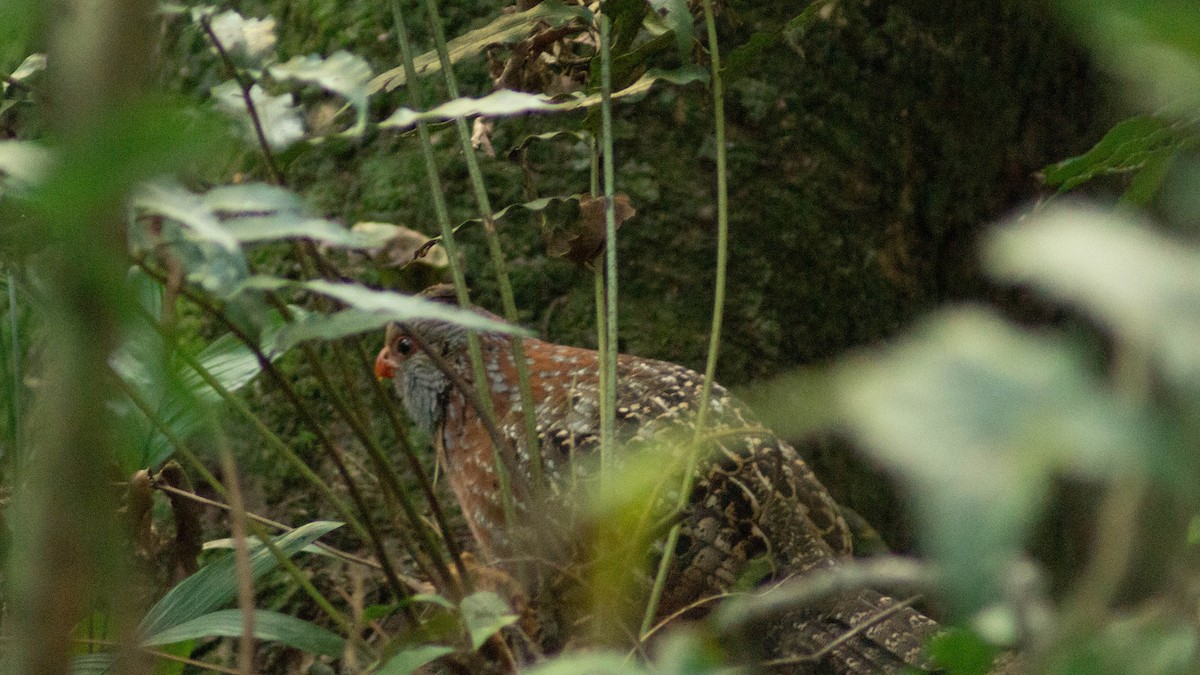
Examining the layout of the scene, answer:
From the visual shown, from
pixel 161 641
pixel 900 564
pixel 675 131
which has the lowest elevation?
pixel 161 641

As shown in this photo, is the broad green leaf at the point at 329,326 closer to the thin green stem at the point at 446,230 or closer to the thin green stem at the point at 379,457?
the thin green stem at the point at 379,457

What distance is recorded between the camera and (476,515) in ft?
10.7

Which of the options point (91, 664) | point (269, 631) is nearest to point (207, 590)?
point (91, 664)

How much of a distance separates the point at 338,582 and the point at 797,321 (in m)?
1.87

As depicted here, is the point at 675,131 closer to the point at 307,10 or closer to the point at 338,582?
the point at 307,10

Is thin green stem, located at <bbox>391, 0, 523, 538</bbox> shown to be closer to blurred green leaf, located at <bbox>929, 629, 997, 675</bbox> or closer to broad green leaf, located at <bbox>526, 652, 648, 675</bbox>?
broad green leaf, located at <bbox>526, 652, 648, 675</bbox>

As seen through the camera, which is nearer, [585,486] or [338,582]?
[585,486]

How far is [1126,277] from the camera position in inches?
24.9

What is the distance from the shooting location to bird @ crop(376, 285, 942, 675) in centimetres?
287

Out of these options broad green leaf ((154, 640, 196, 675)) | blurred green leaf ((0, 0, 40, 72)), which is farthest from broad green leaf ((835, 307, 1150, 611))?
broad green leaf ((154, 640, 196, 675))

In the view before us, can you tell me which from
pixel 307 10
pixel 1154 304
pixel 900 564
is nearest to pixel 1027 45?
pixel 307 10

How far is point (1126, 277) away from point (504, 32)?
187 cm

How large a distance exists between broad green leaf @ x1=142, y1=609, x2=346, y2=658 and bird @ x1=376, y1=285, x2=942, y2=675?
2.59 feet

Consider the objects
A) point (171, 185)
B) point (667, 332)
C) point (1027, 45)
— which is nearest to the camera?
point (171, 185)
